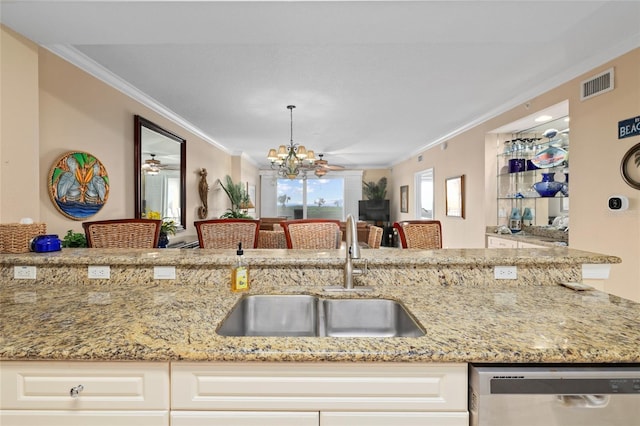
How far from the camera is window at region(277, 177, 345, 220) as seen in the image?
989 centimetres

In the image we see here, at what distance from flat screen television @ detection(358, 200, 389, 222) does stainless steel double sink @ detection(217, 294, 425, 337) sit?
8.01 m

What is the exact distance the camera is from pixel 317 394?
3.01 feet

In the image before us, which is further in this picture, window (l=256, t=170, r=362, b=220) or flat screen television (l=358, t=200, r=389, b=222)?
window (l=256, t=170, r=362, b=220)

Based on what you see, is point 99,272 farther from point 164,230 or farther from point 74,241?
point 164,230

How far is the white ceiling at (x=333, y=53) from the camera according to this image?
1845 millimetres

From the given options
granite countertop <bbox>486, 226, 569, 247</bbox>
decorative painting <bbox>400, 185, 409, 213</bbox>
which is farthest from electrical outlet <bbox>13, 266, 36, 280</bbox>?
decorative painting <bbox>400, 185, 409, 213</bbox>

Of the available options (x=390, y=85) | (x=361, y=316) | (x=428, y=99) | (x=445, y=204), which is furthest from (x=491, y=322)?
(x=445, y=204)

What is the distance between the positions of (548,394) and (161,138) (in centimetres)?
448

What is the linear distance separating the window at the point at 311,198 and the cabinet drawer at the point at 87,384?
8.93m

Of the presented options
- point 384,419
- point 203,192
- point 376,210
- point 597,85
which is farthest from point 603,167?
point 376,210

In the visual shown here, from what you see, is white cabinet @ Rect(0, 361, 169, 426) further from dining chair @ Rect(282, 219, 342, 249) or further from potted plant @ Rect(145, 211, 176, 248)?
potted plant @ Rect(145, 211, 176, 248)

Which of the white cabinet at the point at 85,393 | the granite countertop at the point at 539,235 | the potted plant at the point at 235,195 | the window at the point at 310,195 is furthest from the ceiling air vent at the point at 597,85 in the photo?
the window at the point at 310,195

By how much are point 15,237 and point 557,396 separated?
2.42 m

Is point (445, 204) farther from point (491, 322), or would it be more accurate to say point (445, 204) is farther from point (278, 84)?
point (491, 322)
